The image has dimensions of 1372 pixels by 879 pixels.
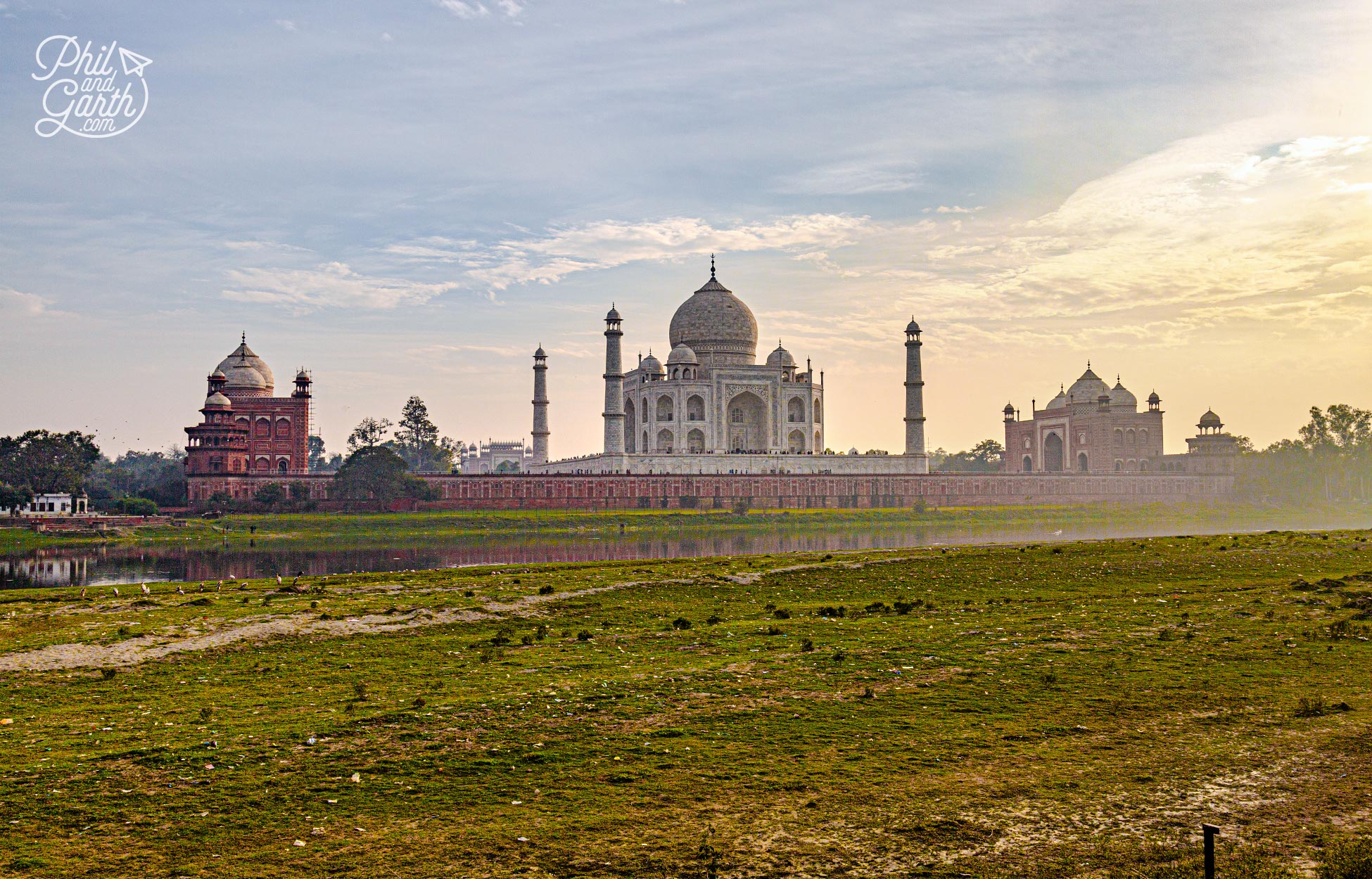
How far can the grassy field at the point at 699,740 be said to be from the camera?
757 centimetres

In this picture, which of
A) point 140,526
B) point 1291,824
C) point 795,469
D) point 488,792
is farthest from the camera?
point 795,469

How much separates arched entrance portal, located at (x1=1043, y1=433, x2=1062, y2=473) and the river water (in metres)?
40.0

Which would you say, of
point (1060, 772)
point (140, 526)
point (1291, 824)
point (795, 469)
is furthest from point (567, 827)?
point (795, 469)

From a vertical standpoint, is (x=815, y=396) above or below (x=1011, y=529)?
above

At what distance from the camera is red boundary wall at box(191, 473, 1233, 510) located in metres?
77.6

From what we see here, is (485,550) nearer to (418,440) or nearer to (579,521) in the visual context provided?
(579,521)

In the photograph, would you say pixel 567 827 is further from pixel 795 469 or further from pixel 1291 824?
pixel 795 469

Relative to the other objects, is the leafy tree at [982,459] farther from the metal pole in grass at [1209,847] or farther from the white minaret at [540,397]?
the metal pole in grass at [1209,847]

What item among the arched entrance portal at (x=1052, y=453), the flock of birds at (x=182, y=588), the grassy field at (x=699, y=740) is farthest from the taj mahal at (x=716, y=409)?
the grassy field at (x=699, y=740)

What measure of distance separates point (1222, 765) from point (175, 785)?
28.8ft

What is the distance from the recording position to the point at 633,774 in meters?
9.13

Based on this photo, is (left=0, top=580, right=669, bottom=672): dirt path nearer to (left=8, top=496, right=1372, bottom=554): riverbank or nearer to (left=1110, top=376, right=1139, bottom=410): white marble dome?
(left=8, top=496, right=1372, bottom=554): riverbank

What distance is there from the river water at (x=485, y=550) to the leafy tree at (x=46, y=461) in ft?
69.3

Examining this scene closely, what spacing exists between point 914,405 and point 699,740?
85.2m
